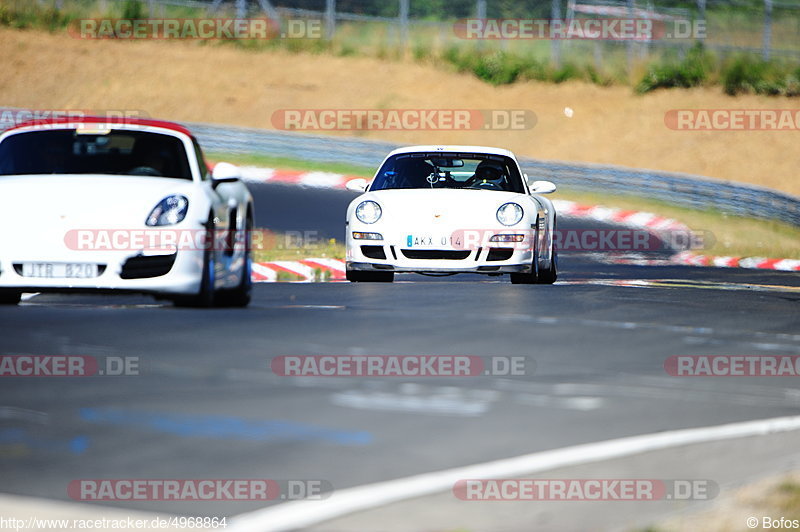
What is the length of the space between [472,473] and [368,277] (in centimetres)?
954

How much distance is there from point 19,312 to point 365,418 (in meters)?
4.98

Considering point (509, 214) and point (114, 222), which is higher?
point (114, 222)

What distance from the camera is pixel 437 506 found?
5.59m

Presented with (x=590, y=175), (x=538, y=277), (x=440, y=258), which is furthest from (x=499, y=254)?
(x=590, y=175)

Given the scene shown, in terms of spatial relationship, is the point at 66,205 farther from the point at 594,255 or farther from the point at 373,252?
the point at 594,255

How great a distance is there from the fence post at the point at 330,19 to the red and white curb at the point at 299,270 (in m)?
25.6

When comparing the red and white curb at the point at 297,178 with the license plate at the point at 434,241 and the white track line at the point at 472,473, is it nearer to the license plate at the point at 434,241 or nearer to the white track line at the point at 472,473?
the license plate at the point at 434,241

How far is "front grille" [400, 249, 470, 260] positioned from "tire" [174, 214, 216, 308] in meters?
3.19

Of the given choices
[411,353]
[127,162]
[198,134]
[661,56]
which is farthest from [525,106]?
[411,353]

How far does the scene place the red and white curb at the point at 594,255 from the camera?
17859 millimetres

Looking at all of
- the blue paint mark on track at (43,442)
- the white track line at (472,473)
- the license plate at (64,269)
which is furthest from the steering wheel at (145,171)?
the white track line at (472,473)

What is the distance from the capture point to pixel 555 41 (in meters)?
41.6

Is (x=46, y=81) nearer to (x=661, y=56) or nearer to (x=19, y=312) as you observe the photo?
(x=661, y=56)

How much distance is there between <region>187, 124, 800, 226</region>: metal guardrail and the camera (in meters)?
26.7
